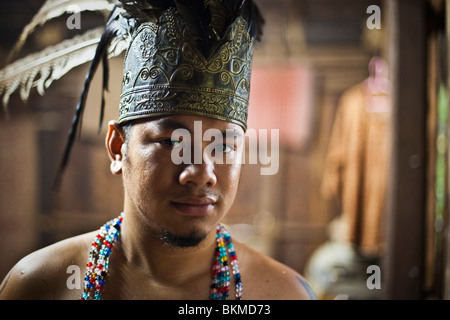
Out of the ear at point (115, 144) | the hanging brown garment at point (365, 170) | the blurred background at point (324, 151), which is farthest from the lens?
the hanging brown garment at point (365, 170)

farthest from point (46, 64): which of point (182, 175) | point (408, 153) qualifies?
point (408, 153)

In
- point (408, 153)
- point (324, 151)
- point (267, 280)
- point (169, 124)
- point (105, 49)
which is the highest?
point (324, 151)

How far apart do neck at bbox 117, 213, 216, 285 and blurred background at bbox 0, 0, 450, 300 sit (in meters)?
0.29

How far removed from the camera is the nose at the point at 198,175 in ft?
2.84

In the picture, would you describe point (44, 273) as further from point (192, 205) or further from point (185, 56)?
point (185, 56)

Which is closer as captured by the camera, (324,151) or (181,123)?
(181,123)

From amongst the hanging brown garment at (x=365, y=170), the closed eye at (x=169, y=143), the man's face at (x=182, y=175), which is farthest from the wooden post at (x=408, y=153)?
the hanging brown garment at (x=365, y=170)

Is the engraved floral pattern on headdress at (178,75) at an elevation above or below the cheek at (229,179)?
above

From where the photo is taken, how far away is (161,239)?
0.96m

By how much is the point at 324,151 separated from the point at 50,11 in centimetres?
350

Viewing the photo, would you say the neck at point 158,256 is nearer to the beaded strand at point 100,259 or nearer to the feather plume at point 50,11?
the beaded strand at point 100,259

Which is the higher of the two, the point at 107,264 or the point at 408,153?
the point at 408,153

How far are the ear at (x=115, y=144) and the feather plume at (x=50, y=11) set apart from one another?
32cm

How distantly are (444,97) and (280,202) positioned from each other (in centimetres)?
276
